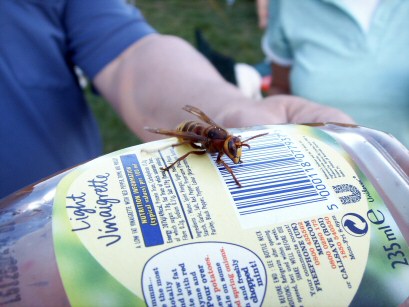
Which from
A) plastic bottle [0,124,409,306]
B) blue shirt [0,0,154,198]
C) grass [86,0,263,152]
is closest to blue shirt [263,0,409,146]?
blue shirt [0,0,154,198]

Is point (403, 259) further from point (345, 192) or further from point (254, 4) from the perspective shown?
point (254, 4)

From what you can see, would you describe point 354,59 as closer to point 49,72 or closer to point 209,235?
point 49,72

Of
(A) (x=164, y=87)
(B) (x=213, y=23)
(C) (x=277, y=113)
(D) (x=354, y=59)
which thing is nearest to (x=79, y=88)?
(A) (x=164, y=87)

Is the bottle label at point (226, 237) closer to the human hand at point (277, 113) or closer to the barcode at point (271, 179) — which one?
the barcode at point (271, 179)

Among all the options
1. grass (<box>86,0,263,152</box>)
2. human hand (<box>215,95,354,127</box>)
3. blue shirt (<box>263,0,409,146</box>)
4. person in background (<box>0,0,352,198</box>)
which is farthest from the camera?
grass (<box>86,0,263,152</box>)

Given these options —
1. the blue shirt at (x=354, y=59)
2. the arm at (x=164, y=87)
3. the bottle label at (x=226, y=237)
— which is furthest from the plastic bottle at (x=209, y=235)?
the blue shirt at (x=354, y=59)

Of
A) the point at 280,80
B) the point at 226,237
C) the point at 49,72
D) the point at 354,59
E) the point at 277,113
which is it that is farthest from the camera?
the point at 280,80

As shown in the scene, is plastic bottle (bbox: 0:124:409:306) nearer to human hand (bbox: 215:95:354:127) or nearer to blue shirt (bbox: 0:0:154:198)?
human hand (bbox: 215:95:354:127)
